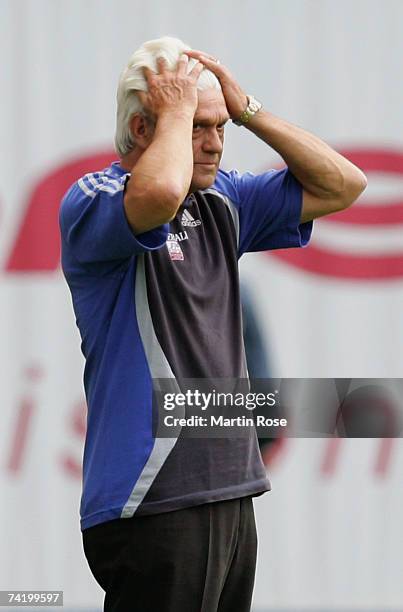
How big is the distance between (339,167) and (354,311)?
1.15 m

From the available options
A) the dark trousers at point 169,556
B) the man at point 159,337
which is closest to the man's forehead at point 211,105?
the man at point 159,337

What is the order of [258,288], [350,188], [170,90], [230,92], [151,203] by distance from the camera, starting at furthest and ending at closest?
[258,288] → [350,188] → [230,92] → [170,90] → [151,203]

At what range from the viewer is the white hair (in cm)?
204

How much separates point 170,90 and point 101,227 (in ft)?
0.92

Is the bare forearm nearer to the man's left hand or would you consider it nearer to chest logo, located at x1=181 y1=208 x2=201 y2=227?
the man's left hand

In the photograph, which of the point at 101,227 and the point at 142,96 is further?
the point at 142,96

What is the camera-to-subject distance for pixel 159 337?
1.95 m

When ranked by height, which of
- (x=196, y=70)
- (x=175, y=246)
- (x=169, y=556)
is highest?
(x=196, y=70)

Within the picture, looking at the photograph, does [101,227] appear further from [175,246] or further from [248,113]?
[248,113]

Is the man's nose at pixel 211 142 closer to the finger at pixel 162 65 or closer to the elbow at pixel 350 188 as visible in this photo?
the finger at pixel 162 65

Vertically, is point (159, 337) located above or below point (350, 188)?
below

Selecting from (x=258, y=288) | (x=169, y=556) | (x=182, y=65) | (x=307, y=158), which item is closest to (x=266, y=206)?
(x=307, y=158)

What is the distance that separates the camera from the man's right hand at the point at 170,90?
1993mm

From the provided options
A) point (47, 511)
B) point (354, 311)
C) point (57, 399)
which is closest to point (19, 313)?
point (57, 399)
